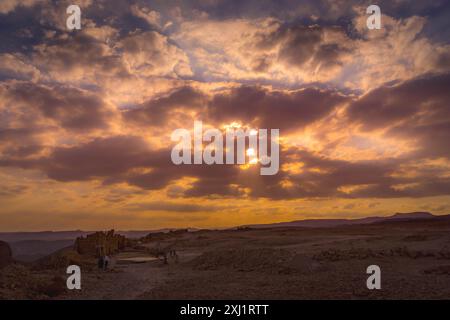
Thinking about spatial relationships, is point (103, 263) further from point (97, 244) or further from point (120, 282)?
point (97, 244)

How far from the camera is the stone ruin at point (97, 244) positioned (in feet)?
115

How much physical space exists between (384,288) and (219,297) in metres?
6.65

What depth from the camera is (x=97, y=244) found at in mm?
36469

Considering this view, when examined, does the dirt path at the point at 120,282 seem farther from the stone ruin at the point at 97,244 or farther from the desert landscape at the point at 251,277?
the stone ruin at the point at 97,244

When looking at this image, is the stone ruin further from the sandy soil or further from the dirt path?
the dirt path

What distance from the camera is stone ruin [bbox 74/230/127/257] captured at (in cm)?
3494

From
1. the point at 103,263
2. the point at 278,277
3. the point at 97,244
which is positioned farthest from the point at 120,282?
the point at 97,244

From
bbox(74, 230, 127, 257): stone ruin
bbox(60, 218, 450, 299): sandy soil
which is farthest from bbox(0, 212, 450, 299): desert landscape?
bbox(74, 230, 127, 257): stone ruin

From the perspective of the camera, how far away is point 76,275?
68.7ft

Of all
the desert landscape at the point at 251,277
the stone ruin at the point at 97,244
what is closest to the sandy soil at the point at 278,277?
the desert landscape at the point at 251,277
